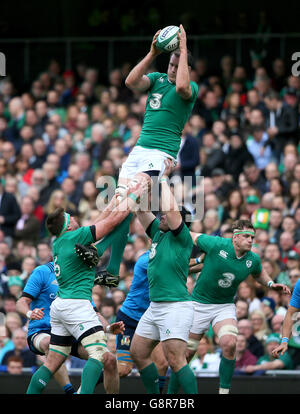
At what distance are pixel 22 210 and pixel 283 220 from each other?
198 inches

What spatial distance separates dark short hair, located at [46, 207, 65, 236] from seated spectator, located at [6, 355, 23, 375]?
3887 mm

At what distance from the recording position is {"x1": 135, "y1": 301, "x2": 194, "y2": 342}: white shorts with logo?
987 cm

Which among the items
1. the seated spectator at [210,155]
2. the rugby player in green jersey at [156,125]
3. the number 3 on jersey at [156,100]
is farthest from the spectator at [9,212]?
the number 3 on jersey at [156,100]

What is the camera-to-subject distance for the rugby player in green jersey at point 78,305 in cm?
985

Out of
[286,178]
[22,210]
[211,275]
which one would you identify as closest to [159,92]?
[211,275]

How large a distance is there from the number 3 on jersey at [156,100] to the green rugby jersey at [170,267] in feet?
4.66

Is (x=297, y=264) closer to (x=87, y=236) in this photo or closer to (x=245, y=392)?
(x=245, y=392)

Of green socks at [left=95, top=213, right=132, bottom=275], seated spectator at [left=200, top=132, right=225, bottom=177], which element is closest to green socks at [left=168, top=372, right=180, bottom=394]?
green socks at [left=95, top=213, right=132, bottom=275]

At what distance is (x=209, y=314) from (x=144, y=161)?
206 centimetres

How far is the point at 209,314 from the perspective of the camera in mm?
11148

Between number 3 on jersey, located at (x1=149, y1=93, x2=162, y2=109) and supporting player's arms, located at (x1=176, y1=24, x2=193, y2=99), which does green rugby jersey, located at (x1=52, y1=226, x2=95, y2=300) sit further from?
supporting player's arms, located at (x1=176, y1=24, x2=193, y2=99)

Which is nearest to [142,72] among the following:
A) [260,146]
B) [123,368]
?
[123,368]

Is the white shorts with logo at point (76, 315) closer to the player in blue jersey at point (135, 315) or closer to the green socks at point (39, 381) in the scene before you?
the green socks at point (39, 381)

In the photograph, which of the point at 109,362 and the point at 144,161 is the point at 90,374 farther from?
the point at 144,161
